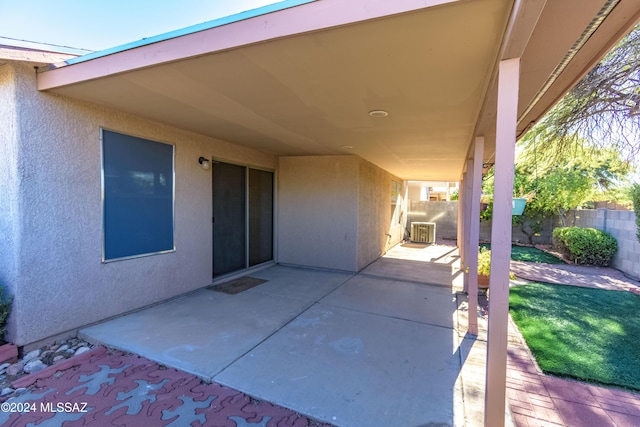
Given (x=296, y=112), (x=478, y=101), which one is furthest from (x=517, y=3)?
(x=296, y=112)

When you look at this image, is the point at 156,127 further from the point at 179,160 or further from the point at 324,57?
the point at 324,57

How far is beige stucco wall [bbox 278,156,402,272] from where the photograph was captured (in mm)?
6594

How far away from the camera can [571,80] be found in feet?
7.99

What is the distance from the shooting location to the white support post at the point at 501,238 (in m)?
1.82

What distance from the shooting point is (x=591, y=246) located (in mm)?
7727

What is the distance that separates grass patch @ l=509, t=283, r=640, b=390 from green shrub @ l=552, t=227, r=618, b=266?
2.86 m

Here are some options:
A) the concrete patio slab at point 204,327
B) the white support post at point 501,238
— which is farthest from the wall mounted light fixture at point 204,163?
the white support post at point 501,238

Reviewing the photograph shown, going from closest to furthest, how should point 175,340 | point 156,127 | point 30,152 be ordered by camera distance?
point 30,152, point 175,340, point 156,127

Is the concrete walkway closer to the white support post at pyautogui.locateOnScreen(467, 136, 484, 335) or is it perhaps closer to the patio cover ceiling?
the white support post at pyautogui.locateOnScreen(467, 136, 484, 335)

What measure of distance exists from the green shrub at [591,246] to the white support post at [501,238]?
8.31 m

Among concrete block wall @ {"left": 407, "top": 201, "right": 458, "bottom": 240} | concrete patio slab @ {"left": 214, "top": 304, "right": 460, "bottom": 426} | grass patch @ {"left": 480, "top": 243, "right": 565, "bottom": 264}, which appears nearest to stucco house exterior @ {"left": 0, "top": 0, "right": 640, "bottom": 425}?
concrete patio slab @ {"left": 214, "top": 304, "right": 460, "bottom": 426}

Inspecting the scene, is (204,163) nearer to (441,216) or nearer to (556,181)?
(556,181)

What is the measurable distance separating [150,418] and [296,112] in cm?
321

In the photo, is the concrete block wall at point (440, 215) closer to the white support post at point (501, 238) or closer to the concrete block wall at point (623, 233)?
the concrete block wall at point (623, 233)
